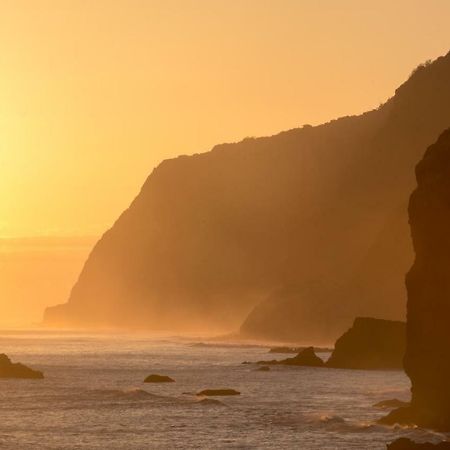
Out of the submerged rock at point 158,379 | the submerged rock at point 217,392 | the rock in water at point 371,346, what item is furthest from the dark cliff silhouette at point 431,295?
the rock in water at point 371,346

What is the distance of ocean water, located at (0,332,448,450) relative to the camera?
70938mm

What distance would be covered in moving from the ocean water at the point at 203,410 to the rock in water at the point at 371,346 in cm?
577

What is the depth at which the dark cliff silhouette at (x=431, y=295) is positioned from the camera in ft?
219

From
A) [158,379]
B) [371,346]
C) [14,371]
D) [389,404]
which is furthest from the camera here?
[371,346]

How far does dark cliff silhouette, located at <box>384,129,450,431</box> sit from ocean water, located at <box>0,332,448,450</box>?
2.33 meters

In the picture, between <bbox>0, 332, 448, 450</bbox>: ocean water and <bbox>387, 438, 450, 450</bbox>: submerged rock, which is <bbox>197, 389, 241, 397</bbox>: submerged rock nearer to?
<bbox>0, 332, 448, 450</bbox>: ocean water

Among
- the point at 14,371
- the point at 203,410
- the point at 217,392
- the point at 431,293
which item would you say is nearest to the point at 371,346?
the point at 14,371

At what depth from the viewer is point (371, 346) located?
509 ft

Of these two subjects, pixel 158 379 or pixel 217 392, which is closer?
pixel 217 392

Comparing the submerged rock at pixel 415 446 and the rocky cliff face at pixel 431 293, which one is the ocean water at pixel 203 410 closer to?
the rocky cliff face at pixel 431 293

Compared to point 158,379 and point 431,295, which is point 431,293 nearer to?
point 431,295

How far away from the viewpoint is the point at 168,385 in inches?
4924

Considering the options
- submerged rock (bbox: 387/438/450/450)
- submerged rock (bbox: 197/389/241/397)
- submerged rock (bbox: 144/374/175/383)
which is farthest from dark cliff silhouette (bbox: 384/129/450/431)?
submerged rock (bbox: 144/374/175/383)

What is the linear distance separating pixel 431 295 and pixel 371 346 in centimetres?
8799
